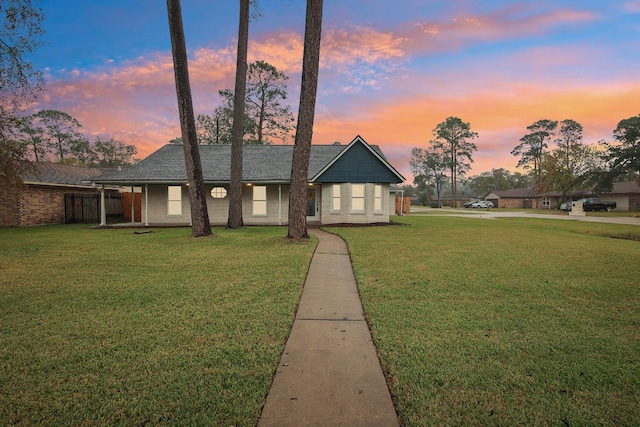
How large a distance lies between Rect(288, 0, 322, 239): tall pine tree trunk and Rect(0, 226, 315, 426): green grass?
377 cm

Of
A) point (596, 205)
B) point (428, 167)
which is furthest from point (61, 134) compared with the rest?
point (596, 205)

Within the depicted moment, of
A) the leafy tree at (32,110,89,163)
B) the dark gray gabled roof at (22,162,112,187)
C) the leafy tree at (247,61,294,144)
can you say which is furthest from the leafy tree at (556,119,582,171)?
the leafy tree at (32,110,89,163)

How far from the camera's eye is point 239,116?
49.5 ft

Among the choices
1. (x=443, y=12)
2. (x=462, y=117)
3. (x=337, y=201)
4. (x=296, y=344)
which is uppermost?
(x=462, y=117)

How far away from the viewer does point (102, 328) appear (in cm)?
379

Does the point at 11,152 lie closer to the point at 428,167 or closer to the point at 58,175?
the point at 58,175

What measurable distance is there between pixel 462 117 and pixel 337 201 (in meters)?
52.0

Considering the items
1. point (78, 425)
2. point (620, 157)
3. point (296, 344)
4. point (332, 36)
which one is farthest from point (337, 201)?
point (620, 157)

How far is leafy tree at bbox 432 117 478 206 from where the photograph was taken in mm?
60031

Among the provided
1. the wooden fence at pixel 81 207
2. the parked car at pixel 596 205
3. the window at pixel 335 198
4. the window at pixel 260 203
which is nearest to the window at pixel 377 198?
the window at pixel 335 198

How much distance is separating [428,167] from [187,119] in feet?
218

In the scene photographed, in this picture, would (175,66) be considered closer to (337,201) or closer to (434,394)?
(337,201)

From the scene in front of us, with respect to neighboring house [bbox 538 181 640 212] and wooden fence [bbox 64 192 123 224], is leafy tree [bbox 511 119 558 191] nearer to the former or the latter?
neighboring house [bbox 538 181 640 212]

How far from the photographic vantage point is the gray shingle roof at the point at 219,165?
17.7 metres
